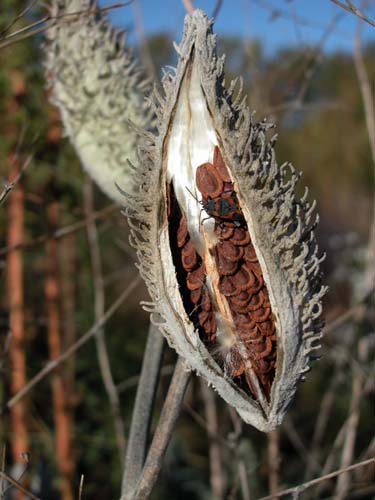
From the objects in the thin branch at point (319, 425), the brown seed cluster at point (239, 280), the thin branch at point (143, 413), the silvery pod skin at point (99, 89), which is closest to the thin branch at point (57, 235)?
the silvery pod skin at point (99, 89)

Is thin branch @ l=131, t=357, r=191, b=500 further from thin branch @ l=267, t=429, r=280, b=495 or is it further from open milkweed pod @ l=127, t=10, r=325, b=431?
thin branch @ l=267, t=429, r=280, b=495

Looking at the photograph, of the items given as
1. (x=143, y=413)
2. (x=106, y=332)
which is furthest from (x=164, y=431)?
(x=106, y=332)

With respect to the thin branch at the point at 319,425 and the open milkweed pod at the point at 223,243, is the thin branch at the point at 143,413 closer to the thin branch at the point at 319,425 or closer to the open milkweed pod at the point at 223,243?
the open milkweed pod at the point at 223,243

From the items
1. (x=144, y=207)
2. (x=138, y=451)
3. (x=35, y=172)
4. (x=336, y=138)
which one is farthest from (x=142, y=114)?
(x=336, y=138)

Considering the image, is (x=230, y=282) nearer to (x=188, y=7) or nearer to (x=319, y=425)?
(x=188, y=7)

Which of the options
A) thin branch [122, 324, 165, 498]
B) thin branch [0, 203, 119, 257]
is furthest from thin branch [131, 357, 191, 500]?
thin branch [0, 203, 119, 257]

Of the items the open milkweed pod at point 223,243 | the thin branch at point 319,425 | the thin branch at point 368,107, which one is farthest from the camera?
the thin branch at point 319,425

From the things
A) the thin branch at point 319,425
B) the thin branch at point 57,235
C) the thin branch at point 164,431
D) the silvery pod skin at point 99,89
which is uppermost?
the silvery pod skin at point 99,89
